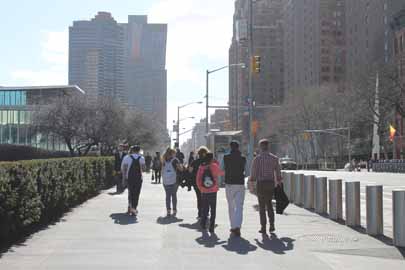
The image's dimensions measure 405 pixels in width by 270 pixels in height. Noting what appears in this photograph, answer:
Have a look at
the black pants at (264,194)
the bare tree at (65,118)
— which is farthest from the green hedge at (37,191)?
the bare tree at (65,118)

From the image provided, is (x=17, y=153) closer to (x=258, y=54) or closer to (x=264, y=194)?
Answer: (x=264, y=194)

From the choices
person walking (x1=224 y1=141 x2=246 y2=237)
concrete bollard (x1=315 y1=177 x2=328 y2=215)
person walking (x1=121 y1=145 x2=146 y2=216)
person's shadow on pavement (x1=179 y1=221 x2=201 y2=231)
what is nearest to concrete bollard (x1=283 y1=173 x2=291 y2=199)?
concrete bollard (x1=315 y1=177 x2=328 y2=215)

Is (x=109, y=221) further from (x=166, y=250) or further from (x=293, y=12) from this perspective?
(x=293, y=12)

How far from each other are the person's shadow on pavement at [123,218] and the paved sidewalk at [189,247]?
0.8 inches

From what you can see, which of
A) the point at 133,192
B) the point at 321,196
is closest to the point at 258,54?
the point at 321,196

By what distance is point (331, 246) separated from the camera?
33.3 feet

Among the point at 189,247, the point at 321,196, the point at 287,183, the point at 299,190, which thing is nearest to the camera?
the point at 189,247

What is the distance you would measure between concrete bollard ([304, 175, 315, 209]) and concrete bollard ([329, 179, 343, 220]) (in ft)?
8.03

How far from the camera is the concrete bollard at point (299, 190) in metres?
17.7

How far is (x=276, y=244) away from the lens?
10.2m

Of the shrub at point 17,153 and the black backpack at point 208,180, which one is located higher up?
the shrub at point 17,153

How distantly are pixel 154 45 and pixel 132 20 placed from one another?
16942 mm

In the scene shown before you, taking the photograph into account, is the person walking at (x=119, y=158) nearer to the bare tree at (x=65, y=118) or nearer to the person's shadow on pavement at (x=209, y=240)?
the person's shadow on pavement at (x=209, y=240)

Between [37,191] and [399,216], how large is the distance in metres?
6.06
